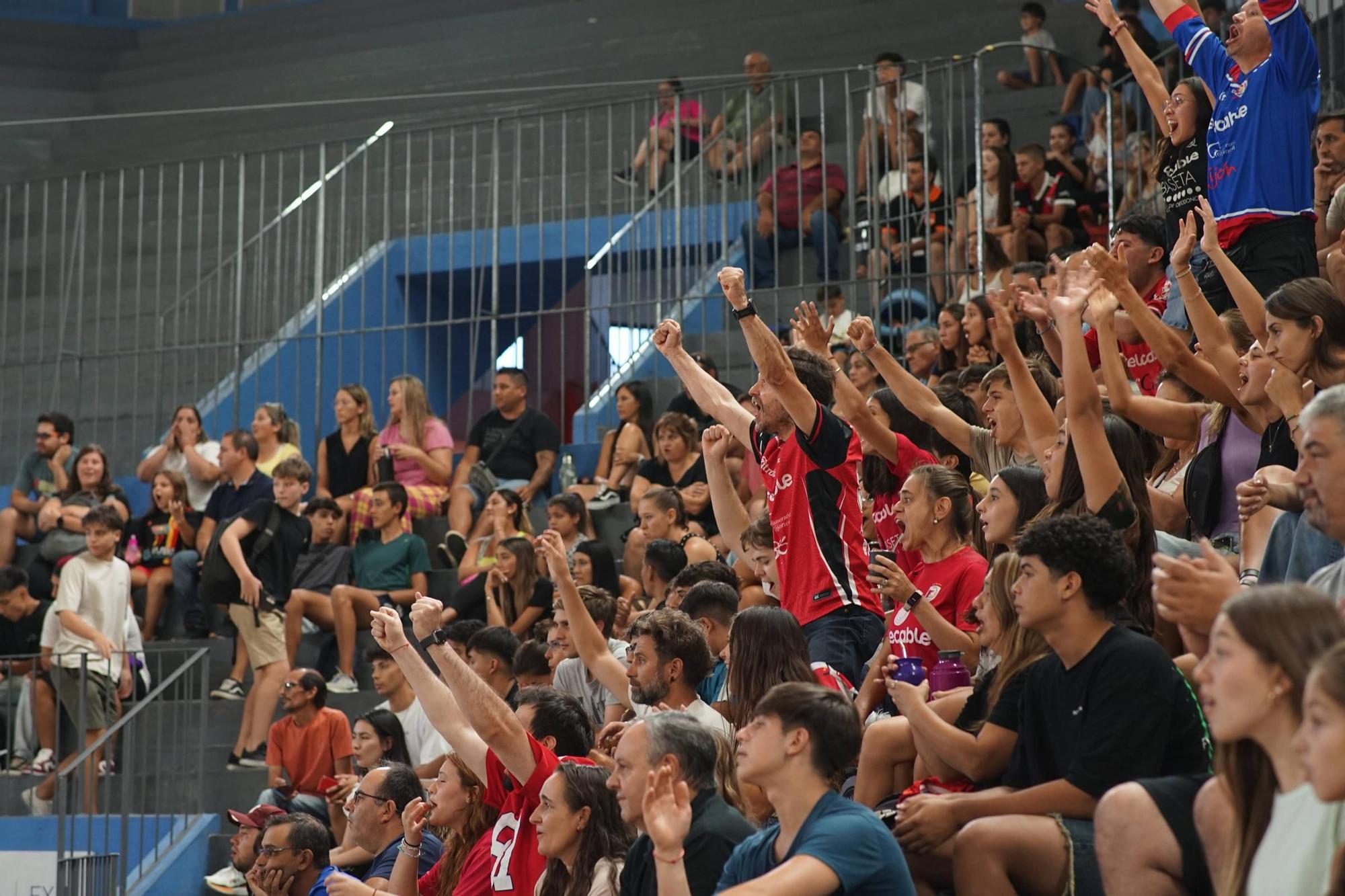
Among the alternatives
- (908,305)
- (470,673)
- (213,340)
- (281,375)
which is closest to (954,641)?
(470,673)

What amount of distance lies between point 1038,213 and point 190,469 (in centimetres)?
584

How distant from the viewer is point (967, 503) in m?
5.93

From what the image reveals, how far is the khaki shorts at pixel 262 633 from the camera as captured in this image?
10234mm

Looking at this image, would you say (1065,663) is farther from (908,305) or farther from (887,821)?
(908,305)

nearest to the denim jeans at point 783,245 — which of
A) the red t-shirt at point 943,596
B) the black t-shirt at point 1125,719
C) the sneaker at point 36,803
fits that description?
the sneaker at point 36,803

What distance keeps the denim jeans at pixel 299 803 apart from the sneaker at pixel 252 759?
1.10 m

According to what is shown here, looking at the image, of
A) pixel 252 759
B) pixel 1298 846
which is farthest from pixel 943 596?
pixel 252 759

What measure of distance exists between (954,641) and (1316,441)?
172 cm

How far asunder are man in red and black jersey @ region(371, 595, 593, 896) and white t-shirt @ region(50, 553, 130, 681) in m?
5.09

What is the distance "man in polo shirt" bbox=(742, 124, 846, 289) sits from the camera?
12.3 metres

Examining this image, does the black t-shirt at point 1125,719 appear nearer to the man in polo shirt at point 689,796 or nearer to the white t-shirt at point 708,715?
the man in polo shirt at point 689,796

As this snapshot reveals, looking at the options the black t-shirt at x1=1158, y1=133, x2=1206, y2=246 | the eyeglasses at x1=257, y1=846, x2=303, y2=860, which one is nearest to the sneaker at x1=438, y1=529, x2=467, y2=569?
the eyeglasses at x1=257, y1=846, x2=303, y2=860

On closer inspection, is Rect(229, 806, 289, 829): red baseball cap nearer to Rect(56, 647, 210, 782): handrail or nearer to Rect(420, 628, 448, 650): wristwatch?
Rect(56, 647, 210, 782): handrail

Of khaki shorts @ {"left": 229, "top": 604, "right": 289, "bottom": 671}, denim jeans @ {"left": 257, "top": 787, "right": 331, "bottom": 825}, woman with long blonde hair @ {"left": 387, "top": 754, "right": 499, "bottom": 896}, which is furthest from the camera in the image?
khaki shorts @ {"left": 229, "top": 604, "right": 289, "bottom": 671}
